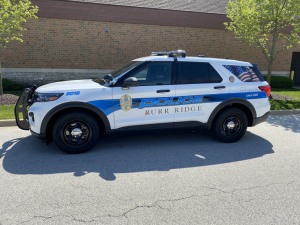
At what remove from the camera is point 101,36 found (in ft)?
47.5

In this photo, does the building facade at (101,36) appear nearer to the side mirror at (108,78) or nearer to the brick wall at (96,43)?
the brick wall at (96,43)

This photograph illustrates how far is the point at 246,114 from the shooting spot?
5871mm

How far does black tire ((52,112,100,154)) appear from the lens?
4.68 meters

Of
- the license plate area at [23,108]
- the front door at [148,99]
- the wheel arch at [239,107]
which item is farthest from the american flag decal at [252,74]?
the license plate area at [23,108]

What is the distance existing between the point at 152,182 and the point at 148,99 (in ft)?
5.67

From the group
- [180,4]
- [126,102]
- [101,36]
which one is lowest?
[126,102]

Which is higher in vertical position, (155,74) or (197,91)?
(155,74)

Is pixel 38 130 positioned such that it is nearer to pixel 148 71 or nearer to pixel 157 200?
pixel 148 71

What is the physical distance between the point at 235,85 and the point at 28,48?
11778mm

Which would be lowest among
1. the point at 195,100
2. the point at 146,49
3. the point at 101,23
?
the point at 195,100

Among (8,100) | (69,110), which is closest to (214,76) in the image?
(69,110)

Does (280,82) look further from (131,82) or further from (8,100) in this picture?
(8,100)

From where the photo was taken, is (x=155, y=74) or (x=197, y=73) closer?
(x=155, y=74)

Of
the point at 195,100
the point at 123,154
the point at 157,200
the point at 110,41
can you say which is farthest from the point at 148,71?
the point at 110,41
